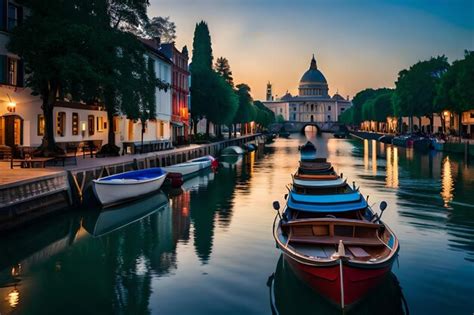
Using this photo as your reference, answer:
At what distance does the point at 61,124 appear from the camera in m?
45.4

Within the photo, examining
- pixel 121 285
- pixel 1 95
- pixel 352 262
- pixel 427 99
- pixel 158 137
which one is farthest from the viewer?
pixel 427 99

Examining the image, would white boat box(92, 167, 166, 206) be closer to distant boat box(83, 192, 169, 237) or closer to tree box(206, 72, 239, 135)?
distant boat box(83, 192, 169, 237)

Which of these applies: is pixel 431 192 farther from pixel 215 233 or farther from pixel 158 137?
pixel 158 137

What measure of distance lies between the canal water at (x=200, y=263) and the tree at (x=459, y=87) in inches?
1695

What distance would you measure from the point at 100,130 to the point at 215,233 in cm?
3290

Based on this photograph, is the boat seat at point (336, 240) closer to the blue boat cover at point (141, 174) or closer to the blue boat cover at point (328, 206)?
the blue boat cover at point (328, 206)

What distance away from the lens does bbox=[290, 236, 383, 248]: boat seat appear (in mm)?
16141

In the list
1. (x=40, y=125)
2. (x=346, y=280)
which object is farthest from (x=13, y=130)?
(x=346, y=280)

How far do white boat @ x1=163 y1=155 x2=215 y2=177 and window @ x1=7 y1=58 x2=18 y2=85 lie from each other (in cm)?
1438

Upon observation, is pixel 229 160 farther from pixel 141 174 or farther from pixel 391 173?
pixel 141 174

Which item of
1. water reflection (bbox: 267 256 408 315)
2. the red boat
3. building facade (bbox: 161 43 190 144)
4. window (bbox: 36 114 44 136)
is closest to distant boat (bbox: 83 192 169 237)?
the red boat

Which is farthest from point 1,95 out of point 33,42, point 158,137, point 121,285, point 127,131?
point 158,137

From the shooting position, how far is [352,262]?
13.3m

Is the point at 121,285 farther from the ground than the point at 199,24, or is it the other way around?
the point at 199,24
